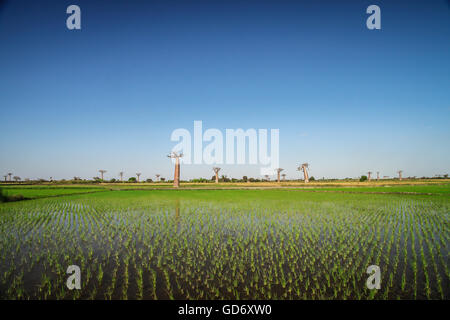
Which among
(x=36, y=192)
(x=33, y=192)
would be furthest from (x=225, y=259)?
(x=36, y=192)

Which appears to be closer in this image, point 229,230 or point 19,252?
point 19,252

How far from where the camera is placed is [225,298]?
13.2 ft

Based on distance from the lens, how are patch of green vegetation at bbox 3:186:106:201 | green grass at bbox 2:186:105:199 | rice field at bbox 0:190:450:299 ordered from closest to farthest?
rice field at bbox 0:190:450:299 < patch of green vegetation at bbox 3:186:106:201 < green grass at bbox 2:186:105:199

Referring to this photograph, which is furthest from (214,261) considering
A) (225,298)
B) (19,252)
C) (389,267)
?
(19,252)

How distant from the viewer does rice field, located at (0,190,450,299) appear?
13.9ft

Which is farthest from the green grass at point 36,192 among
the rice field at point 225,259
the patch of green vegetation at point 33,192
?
the rice field at point 225,259

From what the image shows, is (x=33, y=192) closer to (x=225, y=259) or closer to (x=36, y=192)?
(x=36, y=192)

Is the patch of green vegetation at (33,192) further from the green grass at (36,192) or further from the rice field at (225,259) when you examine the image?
the rice field at (225,259)

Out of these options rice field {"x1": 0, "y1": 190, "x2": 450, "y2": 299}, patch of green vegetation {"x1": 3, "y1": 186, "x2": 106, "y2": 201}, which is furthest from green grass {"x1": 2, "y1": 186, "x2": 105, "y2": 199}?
rice field {"x1": 0, "y1": 190, "x2": 450, "y2": 299}

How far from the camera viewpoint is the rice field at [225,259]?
13.9 ft

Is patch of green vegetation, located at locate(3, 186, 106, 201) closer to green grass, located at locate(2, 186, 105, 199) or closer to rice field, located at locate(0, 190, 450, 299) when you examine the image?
green grass, located at locate(2, 186, 105, 199)

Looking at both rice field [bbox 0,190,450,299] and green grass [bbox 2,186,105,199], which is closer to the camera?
rice field [bbox 0,190,450,299]
